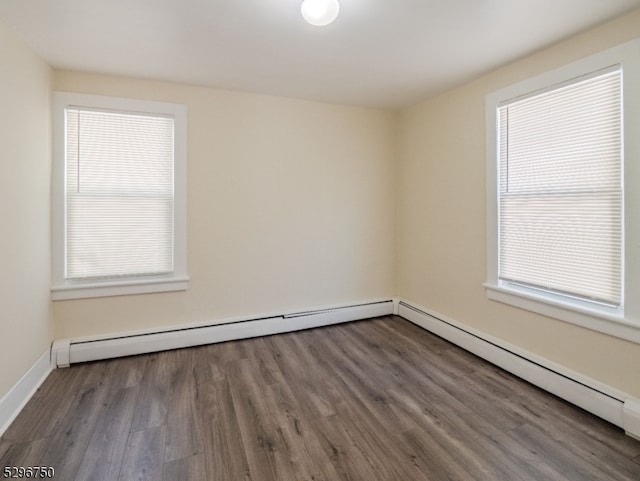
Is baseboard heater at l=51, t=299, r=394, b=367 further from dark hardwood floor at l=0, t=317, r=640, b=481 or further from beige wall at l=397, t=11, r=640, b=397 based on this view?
beige wall at l=397, t=11, r=640, b=397

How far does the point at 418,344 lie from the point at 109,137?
3334 mm

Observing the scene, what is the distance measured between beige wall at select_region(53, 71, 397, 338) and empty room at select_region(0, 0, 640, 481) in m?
0.02

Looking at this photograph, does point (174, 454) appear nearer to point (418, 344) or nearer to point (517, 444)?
point (517, 444)

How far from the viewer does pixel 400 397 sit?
7.22ft

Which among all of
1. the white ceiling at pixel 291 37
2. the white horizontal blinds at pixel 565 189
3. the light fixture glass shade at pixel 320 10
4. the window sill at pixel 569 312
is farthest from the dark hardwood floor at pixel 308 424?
the white ceiling at pixel 291 37

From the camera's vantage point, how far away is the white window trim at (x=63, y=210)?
8.56 ft

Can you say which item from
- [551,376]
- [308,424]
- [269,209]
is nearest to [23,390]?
[308,424]

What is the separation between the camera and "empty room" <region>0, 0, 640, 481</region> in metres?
1.80

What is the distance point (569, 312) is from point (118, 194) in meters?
3.60

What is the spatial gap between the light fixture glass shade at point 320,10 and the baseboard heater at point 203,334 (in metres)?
2.58

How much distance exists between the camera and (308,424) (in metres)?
1.92

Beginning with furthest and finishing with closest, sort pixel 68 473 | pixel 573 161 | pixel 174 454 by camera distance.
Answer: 1. pixel 573 161
2. pixel 174 454
3. pixel 68 473

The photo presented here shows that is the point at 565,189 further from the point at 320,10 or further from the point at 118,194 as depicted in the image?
the point at 118,194

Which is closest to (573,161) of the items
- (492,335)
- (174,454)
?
(492,335)
